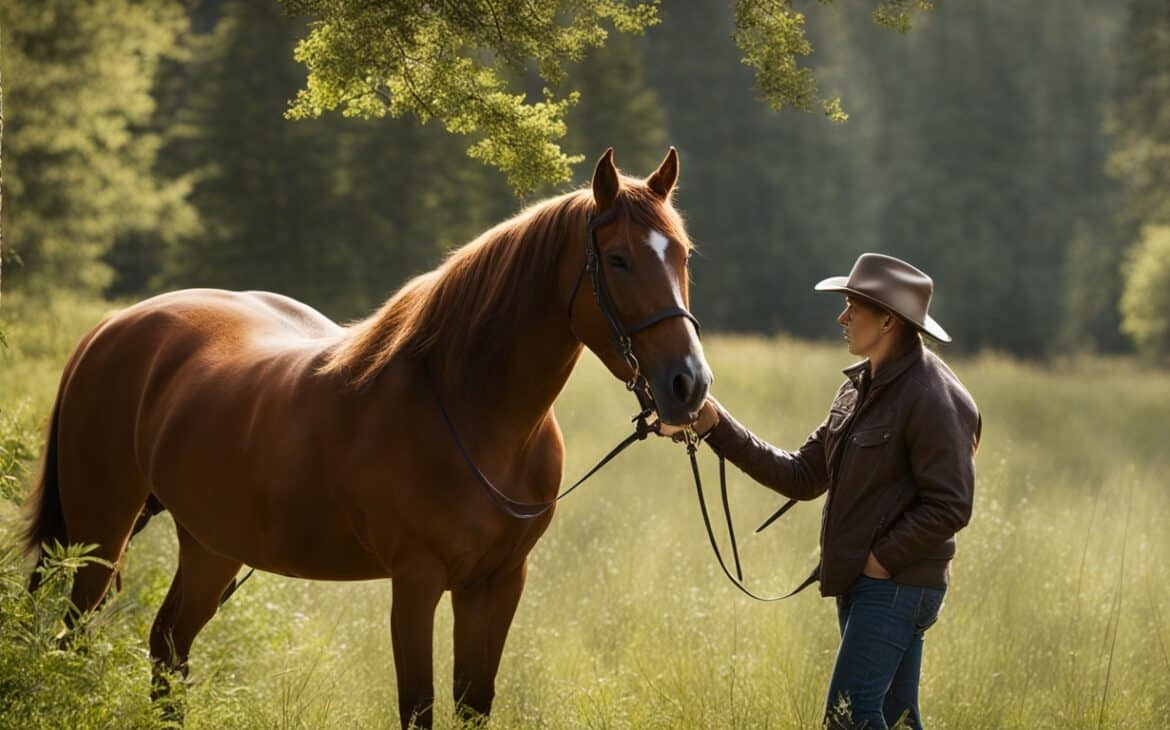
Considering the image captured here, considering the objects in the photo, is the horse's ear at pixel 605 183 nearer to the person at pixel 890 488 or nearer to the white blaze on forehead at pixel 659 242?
the white blaze on forehead at pixel 659 242

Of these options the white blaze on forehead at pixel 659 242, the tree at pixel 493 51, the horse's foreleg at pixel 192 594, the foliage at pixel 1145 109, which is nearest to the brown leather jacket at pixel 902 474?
the white blaze on forehead at pixel 659 242

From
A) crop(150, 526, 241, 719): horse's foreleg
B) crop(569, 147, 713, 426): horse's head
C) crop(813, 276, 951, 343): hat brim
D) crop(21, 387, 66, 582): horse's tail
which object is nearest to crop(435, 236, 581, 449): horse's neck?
crop(569, 147, 713, 426): horse's head

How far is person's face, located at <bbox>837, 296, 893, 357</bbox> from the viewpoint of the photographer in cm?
373

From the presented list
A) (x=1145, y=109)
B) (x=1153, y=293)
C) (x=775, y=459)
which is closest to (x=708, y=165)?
(x=1145, y=109)

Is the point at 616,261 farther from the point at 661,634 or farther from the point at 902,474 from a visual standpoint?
the point at 661,634

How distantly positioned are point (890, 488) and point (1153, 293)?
1047 inches

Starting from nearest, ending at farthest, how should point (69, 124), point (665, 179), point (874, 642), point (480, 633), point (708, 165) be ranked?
point (874, 642) → point (665, 179) → point (480, 633) → point (69, 124) → point (708, 165)

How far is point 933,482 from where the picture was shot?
138 inches

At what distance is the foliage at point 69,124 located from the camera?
65.0 feet

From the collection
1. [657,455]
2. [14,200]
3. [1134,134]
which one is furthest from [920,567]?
[1134,134]

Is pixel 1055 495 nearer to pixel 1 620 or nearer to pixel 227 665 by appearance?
pixel 227 665

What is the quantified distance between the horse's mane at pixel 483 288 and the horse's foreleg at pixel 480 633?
79 centimetres

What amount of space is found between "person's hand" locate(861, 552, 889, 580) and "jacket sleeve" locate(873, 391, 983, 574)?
1.0 inches

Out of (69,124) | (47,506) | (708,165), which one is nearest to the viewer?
(47,506)
